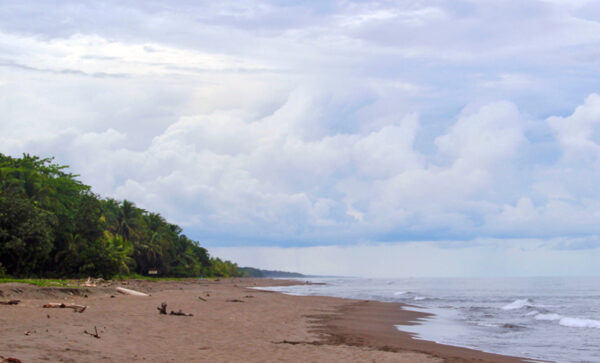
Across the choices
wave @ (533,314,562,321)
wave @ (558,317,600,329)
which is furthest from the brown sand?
wave @ (533,314,562,321)

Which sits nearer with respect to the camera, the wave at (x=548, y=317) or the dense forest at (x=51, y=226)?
the wave at (x=548, y=317)

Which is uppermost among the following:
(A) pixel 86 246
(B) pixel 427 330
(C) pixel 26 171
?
(C) pixel 26 171

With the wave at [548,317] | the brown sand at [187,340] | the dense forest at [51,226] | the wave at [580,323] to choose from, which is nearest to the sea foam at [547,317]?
the wave at [548,317]

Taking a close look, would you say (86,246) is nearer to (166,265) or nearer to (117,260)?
(117,260)

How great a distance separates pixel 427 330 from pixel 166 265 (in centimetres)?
6234

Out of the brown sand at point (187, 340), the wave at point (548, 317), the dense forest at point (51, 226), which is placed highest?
the dense forest at point (51, 226)

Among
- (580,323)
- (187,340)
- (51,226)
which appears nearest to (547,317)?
(580,323)

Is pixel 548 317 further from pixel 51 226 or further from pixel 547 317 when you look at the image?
pixel 51 226

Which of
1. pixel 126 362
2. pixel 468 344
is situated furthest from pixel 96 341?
pixel 468 344

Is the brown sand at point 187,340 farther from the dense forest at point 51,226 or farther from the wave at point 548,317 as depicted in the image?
the dense forest at point 51,226

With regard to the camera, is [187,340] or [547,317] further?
[547,317]

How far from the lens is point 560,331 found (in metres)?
22.2

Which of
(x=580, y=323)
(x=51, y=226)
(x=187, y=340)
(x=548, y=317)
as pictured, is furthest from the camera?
(x=51, y=226)

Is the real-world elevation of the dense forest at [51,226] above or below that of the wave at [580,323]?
above
